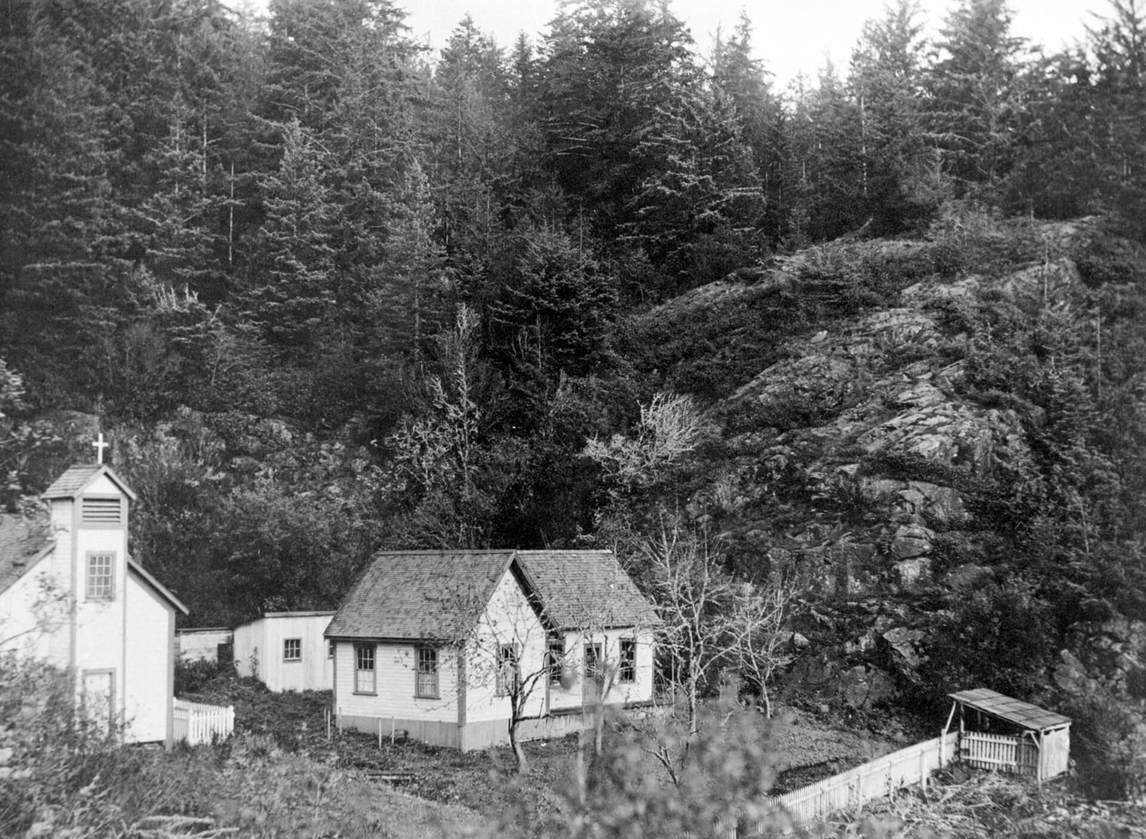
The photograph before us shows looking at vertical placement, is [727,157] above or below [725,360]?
above

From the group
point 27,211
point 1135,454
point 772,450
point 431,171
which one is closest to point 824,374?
point 772,450

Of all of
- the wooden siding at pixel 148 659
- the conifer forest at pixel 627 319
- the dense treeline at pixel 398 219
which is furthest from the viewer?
the dense treeline at pixel 398 219

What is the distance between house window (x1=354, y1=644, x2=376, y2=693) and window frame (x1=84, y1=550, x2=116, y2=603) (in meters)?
7.24

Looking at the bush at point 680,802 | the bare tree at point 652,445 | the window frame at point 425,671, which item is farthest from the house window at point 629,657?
the bush at point 680,802

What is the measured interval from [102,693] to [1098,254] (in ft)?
120

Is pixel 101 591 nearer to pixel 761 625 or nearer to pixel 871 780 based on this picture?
pixel 871 780

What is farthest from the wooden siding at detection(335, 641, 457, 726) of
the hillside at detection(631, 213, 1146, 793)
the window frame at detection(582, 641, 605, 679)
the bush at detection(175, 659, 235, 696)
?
the hillside at detection(631, 213, 1146, 793)

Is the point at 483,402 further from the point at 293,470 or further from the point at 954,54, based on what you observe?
the point at 954,54

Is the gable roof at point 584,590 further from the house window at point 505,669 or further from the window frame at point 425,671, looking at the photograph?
the window frame at point 425,671

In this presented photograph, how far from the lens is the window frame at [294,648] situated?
1294 inches

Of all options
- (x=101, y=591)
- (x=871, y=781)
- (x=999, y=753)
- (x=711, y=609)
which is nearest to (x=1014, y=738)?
(x=999, y=753)

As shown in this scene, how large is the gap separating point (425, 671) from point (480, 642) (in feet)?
7.96

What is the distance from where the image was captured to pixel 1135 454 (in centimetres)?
3130

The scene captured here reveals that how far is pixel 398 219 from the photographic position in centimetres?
4897
